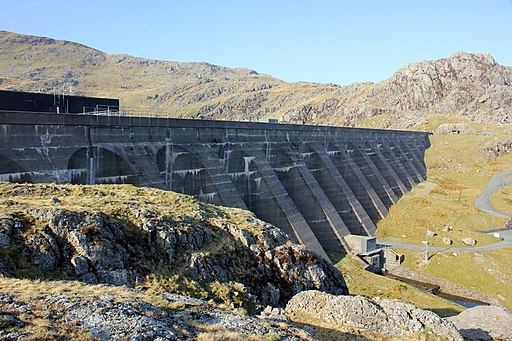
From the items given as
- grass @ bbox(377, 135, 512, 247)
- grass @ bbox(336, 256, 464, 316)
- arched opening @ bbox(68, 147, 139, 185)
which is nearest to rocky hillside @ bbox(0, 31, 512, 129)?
grass @ bbox(377, 135, 512, 247)

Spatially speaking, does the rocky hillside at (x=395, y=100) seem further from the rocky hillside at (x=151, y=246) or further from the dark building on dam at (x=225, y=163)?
the rocky hillside at (x=151, y=246)

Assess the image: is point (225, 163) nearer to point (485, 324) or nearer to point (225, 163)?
point (225, 163)

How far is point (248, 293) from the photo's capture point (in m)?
15.0

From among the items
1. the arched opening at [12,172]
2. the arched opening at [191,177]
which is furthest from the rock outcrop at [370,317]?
the arched opening at [191,177]

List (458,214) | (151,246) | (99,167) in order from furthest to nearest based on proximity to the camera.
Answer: (458,214) → (99,167) → (151,246)

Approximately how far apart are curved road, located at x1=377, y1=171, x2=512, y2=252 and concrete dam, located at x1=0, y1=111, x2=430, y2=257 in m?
3.89

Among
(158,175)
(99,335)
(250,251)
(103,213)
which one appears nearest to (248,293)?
(250,251)

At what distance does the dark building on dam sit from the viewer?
67.2 ft

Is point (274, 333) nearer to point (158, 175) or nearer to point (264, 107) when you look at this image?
point (158, 175)

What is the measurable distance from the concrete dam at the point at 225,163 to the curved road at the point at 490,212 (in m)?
3.89

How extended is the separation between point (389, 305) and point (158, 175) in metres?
15.7

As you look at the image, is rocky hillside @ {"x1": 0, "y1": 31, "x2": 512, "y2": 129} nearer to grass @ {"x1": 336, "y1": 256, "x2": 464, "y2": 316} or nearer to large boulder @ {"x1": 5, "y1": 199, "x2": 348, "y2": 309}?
grass @ {"x1": 336, "y1": 256, "x2": 464, "y2": 316}

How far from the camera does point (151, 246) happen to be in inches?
573

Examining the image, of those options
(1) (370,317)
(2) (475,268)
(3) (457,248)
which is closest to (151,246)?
(1) (370,317)
